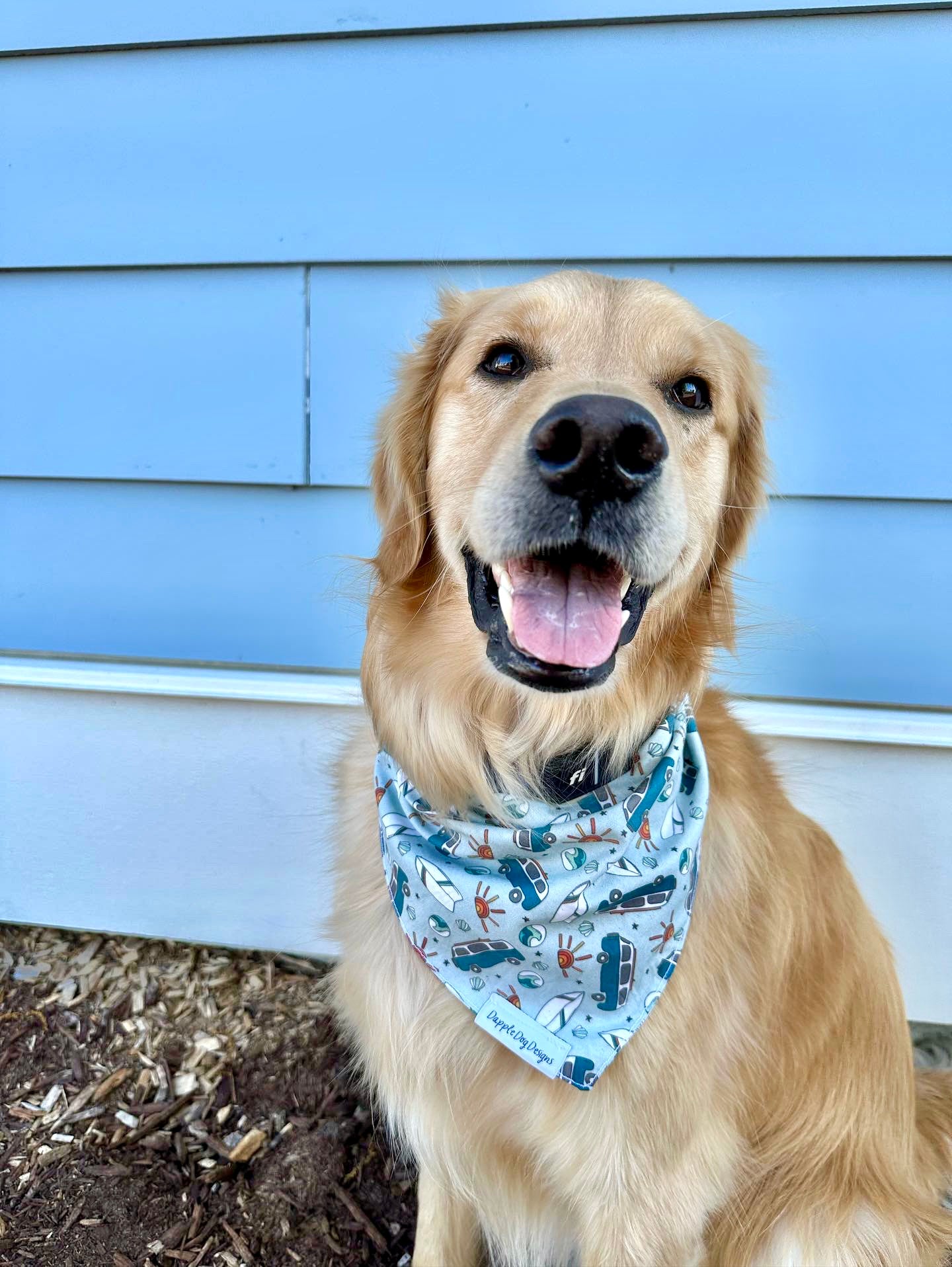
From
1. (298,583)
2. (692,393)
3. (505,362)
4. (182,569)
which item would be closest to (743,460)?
(692,393)

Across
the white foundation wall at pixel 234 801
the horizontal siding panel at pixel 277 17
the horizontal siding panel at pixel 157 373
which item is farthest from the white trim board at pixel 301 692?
the horizontal siding panel at pixel 277 17

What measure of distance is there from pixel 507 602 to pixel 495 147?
56.9 inches

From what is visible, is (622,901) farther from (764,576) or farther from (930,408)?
(930,408)

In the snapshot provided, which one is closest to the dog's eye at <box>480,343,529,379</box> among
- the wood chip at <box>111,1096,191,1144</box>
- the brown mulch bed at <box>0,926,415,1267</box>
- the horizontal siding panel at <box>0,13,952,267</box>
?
the horizontal siding panel at <box>0,13,952,267</box>

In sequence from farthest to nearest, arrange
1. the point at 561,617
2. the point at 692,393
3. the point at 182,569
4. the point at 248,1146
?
the point at 182,569, the point at 248,1146, the point at 692,393, the point at 561,617

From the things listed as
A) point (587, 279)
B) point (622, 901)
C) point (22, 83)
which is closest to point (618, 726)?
point (622, 901)

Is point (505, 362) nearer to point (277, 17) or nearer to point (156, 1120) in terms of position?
point (277, 17)

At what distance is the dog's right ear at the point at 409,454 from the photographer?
5.53 ft

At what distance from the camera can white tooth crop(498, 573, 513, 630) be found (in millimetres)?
1423

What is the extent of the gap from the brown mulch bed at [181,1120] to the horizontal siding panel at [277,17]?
2.65 meters

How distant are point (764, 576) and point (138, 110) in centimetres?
212

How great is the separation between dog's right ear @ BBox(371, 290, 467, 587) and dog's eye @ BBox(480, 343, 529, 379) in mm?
157

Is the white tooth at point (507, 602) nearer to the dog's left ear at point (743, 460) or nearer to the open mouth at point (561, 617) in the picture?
the open mouth at point (561, 617)

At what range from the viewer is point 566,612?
140 centimetres
